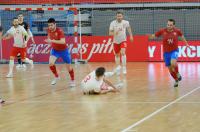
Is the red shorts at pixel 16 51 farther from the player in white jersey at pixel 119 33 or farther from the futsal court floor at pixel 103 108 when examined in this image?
the player in white jersey at pixel 119 33

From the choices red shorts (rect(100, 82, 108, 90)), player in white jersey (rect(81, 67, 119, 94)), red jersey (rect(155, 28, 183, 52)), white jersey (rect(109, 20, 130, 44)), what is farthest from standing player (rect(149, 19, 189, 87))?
white jersey (rect(109, 20, 130, 44))

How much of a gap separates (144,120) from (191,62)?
1696cm

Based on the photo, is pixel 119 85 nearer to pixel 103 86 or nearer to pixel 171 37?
pixel 103 86

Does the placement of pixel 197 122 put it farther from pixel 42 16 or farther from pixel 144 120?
pixel 42 16

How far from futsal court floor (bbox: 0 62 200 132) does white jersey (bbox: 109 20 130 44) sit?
89.7 inches

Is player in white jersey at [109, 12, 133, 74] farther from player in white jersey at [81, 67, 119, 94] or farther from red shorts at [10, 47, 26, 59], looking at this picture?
A: player in white jersey at [81, 67, 119, 94]

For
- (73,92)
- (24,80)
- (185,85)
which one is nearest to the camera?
(73,92)

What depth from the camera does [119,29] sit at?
59.0ft

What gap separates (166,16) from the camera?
97.4 ft

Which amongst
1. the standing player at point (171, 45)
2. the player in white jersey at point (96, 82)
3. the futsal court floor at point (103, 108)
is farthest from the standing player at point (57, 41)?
the standing player at point (171, 45)

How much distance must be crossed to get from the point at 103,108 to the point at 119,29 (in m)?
7.84

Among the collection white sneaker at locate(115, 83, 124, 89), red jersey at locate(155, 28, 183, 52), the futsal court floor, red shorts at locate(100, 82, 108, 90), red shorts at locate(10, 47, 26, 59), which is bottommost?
the futsal court floor

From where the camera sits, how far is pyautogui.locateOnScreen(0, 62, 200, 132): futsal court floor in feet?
27.6

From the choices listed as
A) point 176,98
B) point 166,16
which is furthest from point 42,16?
point 176,98
